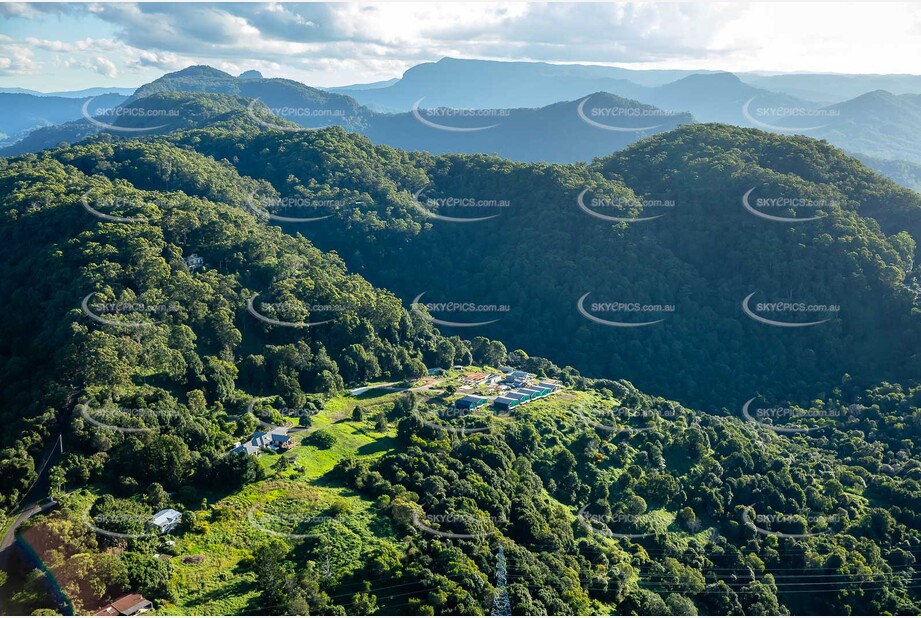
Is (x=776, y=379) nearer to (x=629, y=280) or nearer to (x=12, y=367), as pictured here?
(x=629, y=280)

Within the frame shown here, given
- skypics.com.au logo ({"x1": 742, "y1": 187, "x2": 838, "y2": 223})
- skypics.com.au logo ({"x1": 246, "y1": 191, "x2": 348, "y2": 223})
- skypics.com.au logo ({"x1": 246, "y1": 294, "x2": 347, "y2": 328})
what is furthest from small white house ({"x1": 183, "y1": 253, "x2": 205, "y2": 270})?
skypics.com.au logo ({"x1": 742, "y1": 187, "x2": 838, "y2": 223})

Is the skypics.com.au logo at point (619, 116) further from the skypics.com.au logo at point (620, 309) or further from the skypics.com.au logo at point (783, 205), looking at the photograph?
the skypics.com.au logo at point (620, 309)

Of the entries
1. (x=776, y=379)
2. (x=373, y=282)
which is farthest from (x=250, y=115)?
(x=776, y=379)

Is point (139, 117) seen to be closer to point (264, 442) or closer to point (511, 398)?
point (511, 398)

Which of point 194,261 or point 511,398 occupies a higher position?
point 194,261

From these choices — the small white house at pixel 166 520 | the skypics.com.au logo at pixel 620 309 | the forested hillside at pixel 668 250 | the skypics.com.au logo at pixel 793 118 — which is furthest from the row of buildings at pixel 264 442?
the skypics.com.au logo at pixel 793 118

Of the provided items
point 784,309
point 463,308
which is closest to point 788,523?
point 784,309
